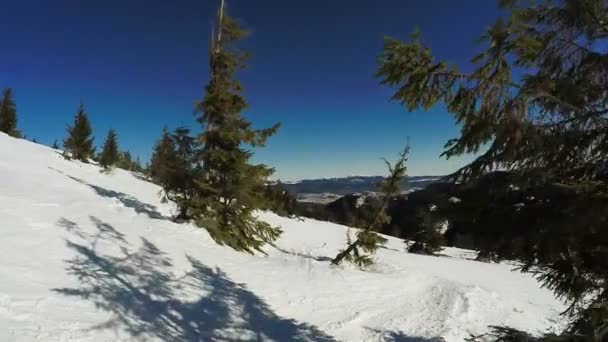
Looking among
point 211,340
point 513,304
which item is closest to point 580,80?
point 211,340

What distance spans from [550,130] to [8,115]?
7197 cm

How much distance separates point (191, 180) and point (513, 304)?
41.6ft

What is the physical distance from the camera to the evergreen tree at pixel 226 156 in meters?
13.8

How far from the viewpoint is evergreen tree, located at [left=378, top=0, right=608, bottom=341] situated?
12.2ft

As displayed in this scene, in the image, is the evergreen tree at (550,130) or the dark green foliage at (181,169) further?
the dark green foliage at (181,169)

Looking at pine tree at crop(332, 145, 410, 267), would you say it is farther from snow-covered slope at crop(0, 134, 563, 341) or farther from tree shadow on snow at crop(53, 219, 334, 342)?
tree shadow on snow at crop(53, 219, 334, 342)

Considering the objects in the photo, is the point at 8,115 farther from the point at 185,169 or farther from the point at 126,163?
Result: the point at 185,169

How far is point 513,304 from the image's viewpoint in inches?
502

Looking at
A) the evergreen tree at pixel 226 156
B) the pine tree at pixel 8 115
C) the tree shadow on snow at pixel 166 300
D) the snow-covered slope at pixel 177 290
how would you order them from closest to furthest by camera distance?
the snow-covered slope at pixel 177 290 < the tree shadow on snow at pixel 166 300 < the evergreen tree at pixel 226 156 < the pine tree at pixel 8 115

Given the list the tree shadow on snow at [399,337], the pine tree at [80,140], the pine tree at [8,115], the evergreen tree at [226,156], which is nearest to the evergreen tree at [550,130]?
the tree shadow on snow at [399,337]

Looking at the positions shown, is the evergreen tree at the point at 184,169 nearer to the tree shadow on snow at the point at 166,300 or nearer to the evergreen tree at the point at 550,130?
the tree shadow on snow at the point at 166,300

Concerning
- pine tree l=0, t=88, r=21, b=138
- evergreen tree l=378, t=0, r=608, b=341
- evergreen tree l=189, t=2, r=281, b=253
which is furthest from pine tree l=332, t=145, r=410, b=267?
pine tree l=0, t=88, r=21, b=138

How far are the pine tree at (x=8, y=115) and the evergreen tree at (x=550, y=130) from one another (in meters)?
68.5

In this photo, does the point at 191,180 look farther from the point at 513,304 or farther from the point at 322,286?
the point at 513,304
